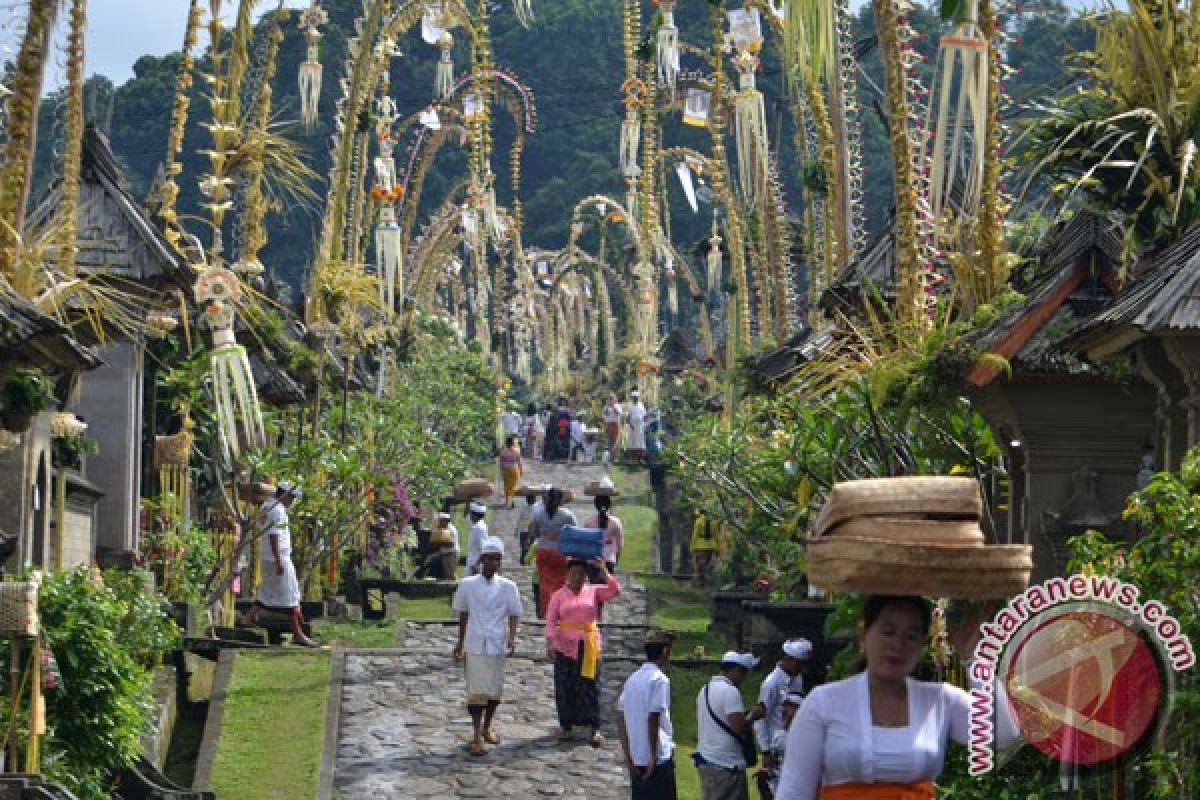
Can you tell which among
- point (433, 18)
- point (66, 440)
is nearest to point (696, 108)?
point (433, 18)

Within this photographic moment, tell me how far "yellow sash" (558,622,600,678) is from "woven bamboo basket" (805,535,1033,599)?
1373 centimetres

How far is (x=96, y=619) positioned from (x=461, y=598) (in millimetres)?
5103

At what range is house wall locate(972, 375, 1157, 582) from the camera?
675 inches

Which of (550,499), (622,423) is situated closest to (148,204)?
(550,499)

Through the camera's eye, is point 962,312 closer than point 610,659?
Yes

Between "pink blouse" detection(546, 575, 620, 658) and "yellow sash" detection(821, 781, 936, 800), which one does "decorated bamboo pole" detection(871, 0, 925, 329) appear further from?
"yellow sash" detection(821, 781, 936, 800)

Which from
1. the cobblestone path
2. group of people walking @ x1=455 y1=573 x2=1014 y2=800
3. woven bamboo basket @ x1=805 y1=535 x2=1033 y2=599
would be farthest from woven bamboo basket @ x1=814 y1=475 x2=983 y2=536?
Answer: the cobblestone path

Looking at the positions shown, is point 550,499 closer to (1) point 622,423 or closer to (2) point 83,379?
(2) point 83,379

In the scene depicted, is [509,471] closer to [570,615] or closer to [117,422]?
[117,422]

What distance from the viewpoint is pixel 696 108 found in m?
42.1

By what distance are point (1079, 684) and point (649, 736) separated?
8.96 m

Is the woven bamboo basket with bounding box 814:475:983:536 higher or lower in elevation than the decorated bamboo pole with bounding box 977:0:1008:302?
lower

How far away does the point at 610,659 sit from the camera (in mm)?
25891

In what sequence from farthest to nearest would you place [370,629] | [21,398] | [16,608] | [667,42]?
[667,42] < [370,629] < [21,398] < [16,608]
